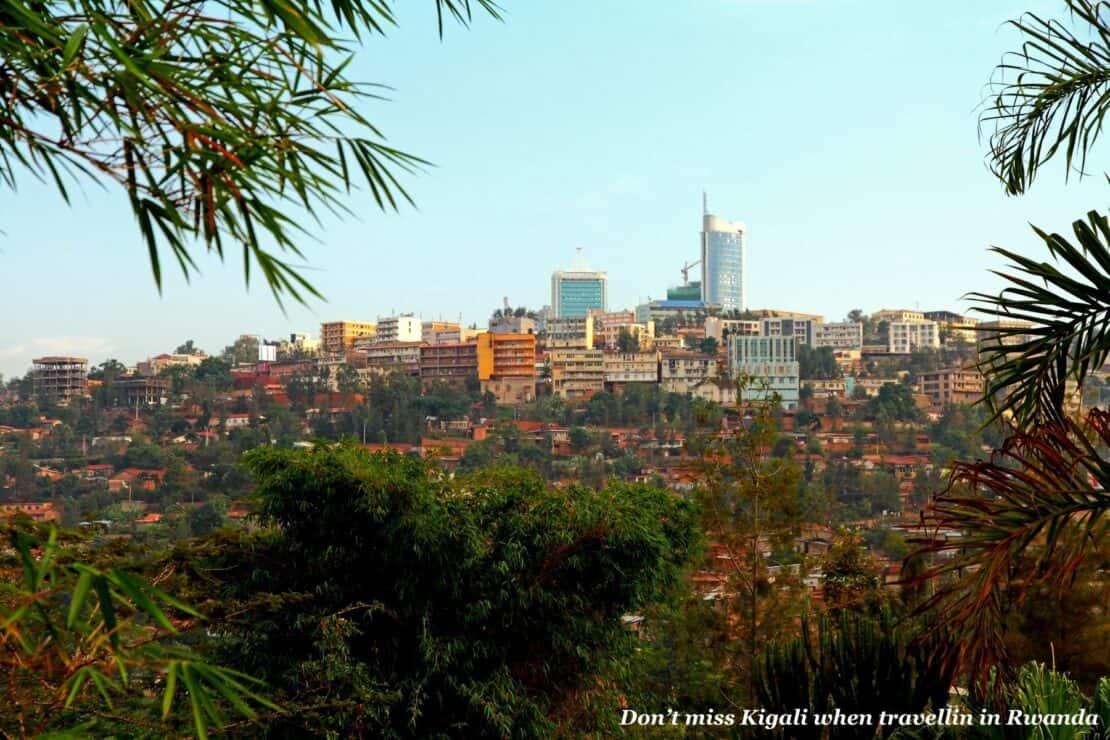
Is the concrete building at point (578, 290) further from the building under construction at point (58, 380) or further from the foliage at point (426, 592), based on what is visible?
the foliage at point (426, 592)

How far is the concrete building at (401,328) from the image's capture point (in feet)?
170

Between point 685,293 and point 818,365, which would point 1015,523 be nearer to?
point 818,365

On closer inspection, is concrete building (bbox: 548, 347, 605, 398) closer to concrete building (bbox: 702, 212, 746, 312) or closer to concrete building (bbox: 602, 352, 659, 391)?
concrete building (bbox: 602, 352, 659, 391)

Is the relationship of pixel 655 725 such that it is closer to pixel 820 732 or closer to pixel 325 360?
pixel 820 732

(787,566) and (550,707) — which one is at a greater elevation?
(787,566)

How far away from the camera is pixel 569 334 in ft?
150

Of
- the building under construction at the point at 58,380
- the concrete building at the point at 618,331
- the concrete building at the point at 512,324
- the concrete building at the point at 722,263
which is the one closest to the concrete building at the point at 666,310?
the concrete building at the point at 618,331

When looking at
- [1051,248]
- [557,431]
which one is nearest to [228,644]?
[1051,248]

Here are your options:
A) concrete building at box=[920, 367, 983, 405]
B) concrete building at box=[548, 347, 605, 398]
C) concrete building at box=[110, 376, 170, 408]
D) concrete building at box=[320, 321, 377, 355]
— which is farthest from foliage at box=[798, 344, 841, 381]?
concrete building at box=[110, 376, 170, 408]

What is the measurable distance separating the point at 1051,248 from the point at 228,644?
4.09 m

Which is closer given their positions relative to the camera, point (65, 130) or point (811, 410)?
point (65, 130)

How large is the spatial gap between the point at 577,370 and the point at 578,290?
125 ft

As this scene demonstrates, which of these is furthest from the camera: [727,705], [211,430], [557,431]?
[557,431]

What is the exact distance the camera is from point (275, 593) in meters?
4.70
